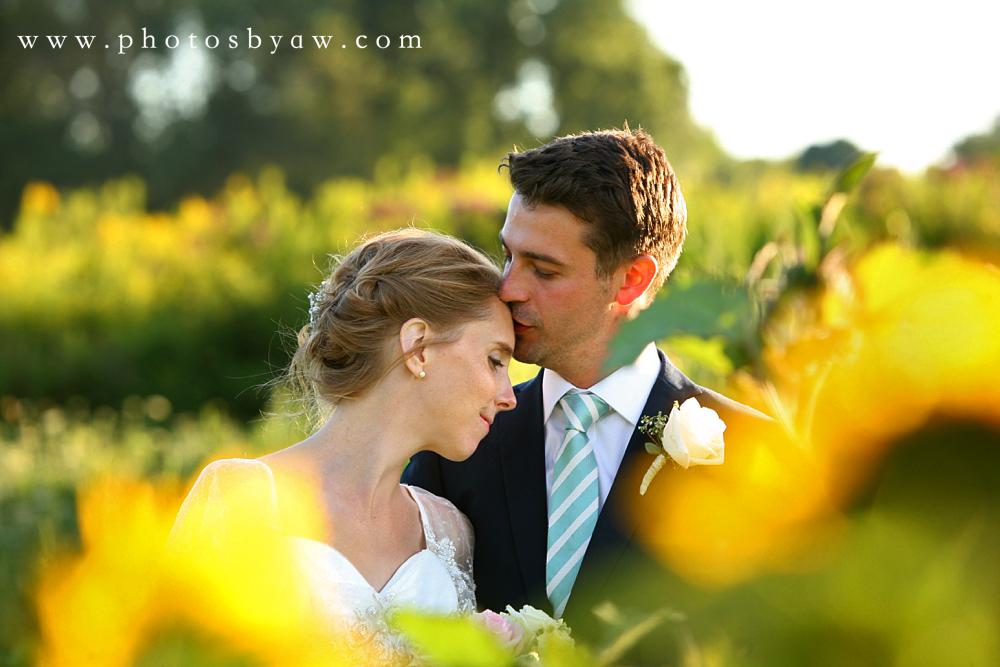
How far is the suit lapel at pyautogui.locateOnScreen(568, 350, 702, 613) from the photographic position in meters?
2.39

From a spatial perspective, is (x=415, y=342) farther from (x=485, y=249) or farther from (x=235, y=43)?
(x=235, y=43)

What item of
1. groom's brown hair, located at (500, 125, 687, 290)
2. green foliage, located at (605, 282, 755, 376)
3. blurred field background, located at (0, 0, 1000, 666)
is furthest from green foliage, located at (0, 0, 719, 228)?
green foliage, located at (605, 282, 755, 376)

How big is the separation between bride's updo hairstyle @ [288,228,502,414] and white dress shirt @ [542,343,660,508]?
48cm

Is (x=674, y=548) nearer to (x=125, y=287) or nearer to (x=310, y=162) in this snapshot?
(x=125, y=287)

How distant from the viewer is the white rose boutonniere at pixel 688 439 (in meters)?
2.02

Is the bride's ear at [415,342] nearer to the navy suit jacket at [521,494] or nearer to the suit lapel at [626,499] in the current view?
the navy suit jacket at [521,494]

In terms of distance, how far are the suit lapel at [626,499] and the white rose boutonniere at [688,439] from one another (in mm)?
94

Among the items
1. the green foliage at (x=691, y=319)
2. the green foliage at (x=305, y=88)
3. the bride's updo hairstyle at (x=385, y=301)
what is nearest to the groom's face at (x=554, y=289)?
the bride's updo hairstyle at (x=385, y=301)

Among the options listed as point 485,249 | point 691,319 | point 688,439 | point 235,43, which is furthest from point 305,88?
point 691,319

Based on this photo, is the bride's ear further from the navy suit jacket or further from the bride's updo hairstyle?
the navy suit jacket

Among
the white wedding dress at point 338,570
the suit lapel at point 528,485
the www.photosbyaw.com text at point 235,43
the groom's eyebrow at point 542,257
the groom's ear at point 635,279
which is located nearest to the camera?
the white wedding dress at point 338,570

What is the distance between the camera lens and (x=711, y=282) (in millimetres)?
438

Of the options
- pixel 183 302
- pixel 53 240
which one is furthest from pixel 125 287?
pixel 53 240

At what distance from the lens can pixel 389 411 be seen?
2691mm
